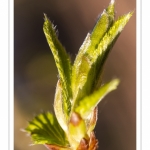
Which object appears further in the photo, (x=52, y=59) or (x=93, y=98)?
(x=52, y=59)

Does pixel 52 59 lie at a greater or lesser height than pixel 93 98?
greater

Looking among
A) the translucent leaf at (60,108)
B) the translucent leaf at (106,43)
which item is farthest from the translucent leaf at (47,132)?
the translucent leaf at (106,43)

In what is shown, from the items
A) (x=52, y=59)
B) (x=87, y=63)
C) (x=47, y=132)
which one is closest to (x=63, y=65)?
(x=87, y=63)

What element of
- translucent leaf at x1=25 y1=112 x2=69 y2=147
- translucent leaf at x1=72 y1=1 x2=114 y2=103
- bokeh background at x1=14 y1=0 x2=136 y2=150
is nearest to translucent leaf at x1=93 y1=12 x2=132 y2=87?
translucent leaf at x1=72 y1=1 x2=114 y2=103

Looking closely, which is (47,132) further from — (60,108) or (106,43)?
(106,43)

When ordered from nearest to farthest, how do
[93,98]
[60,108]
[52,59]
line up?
→ [93,98] < [60,108] < [52,59]
